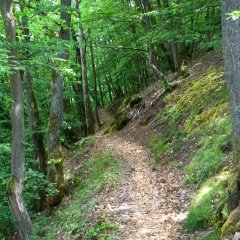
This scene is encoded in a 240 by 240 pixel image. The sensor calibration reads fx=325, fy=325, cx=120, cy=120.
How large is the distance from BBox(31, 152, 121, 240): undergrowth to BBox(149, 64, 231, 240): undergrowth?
1776 millimetres

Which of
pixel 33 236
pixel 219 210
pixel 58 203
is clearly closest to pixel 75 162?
pixel 58 203

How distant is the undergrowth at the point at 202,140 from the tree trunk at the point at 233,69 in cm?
63

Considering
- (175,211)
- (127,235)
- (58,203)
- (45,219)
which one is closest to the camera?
(127,235)

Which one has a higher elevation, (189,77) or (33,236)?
(189,77)

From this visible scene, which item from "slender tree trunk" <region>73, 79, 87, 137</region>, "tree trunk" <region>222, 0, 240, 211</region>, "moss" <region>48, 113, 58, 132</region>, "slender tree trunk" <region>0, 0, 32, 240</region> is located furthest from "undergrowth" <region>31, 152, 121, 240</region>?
"slender tree trunk" <region>73, 79, 87, 137</region>

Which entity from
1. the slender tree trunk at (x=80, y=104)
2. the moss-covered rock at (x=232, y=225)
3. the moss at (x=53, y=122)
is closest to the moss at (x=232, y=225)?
the moss-covered rock at (x=232, y=225)

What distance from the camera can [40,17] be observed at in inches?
334

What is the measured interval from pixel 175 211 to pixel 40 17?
5.90 m

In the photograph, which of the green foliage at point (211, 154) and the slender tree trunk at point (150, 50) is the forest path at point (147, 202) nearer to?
the green foliage at point (211, 154)

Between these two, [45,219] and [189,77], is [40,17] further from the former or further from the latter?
[189,77]

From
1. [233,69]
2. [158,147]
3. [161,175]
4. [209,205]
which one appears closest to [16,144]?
[161,175]

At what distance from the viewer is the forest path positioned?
670 cm

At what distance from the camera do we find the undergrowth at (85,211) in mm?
7363

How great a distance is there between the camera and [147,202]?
8086 millimetres
